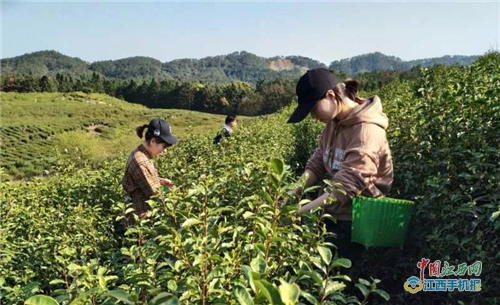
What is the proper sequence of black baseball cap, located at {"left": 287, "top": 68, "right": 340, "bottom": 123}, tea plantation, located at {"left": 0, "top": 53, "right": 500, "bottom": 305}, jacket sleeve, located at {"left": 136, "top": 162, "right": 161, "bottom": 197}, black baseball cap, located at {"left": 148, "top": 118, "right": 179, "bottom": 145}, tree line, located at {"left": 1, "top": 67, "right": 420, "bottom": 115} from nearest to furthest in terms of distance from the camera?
tea plantation, located at {"left": 0, "top": 53, "right": 500, "bottom": 305} → black baseball cap, located at {"left": 287, "top": 68, "right": 340, "bottom": 123} → jacket sleeve, located at {"left": 136, "top": 162, "right": 161, "bottom": 197} → black baseball cap, located at {"left": 148, "top": 118, "right": 179, "bottom": 145} → tree line, located at {"left": 1, "top": 67, "right": 420, "bottom": 115}

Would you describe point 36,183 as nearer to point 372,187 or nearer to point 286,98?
point 372,187

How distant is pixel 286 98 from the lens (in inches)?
2955

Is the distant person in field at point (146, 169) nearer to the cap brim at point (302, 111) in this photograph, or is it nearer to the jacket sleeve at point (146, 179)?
the jacket sleeve at point (146, 179)

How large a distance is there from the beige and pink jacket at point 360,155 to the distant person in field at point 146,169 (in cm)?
182

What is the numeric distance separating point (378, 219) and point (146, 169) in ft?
7.59

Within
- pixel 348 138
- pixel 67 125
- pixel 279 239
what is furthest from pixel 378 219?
pixel 67 125

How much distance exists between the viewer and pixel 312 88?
2.52 m

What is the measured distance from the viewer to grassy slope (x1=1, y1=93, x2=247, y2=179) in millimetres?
52656

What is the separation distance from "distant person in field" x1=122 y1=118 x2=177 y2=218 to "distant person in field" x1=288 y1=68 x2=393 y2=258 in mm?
1797

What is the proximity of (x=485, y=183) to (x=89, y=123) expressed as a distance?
261ft

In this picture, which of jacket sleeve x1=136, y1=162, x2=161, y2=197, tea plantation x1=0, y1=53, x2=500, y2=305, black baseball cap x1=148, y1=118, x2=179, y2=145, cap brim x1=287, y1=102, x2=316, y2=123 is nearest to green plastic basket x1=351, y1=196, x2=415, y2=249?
tea plantation x1=0, y1=53, x2=500, y2=305

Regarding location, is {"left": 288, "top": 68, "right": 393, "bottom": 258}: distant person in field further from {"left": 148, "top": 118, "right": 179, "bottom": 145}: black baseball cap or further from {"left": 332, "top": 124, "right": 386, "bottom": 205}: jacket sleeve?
{"left": 148, "top": 118, "right": 179, "bottom": 145}: black baseball cap

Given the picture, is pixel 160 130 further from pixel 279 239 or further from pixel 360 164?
pixel 279 239

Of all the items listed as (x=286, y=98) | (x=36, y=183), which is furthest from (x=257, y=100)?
(x=36, y=183)
